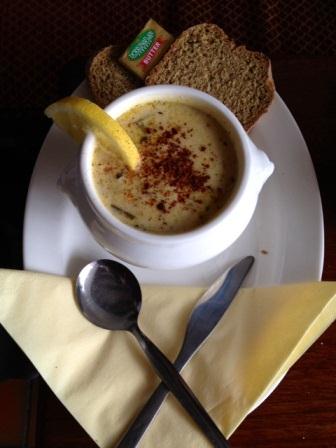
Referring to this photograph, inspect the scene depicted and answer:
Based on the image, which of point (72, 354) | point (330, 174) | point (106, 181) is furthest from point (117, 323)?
point (330, 174)

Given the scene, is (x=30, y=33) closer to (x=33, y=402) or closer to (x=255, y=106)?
(x=255, y=106)

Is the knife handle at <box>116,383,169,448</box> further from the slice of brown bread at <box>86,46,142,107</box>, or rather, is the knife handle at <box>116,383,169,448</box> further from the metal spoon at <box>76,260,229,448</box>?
the slice of brown bread at <box>86,46,142,107</box>

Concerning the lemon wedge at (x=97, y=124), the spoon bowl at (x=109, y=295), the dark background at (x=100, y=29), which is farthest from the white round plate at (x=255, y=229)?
the dark background at (x=100, y=29)

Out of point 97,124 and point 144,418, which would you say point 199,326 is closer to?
point 144,418

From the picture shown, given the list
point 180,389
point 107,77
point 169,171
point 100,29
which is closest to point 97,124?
point 169,171

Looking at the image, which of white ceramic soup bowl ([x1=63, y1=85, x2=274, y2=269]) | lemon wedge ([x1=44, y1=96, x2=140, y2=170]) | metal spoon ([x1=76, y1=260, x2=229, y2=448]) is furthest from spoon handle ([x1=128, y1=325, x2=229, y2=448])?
lemon wedge ([x1=44, y1=96, x2=140, y2=170])

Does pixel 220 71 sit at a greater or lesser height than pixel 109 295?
greater

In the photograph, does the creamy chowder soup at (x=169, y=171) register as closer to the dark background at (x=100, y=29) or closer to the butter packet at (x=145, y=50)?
the butter packet at (x=145, y=50)
